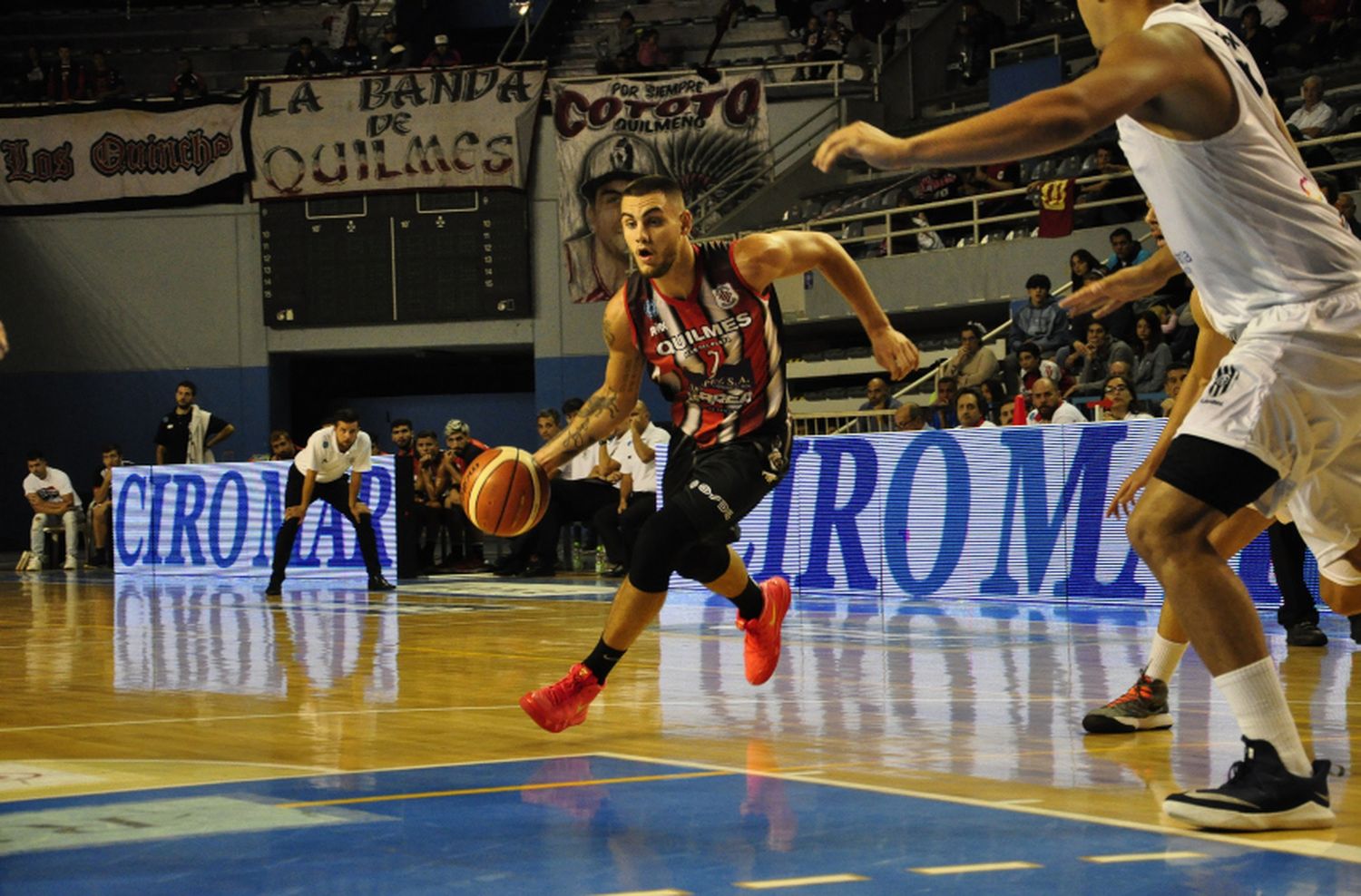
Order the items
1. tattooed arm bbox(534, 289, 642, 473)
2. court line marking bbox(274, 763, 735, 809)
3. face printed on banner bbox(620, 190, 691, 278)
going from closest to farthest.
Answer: court line marking bbox(274, 763, 735, 809) → face printed on banner bbox(620, 190, 691, 278) → tattooed arm bbox(534, 289, 642, 473)

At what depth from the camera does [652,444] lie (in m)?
16.7

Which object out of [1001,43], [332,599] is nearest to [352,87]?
[1001,43]

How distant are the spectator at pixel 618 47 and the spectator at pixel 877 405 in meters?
7.35

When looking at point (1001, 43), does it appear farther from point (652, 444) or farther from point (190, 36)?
point (190, 36)

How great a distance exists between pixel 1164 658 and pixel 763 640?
1619mm

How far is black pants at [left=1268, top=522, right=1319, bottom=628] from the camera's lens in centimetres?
923

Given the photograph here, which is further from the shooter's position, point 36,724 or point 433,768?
point 36,724

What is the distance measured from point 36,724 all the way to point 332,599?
8046 mm

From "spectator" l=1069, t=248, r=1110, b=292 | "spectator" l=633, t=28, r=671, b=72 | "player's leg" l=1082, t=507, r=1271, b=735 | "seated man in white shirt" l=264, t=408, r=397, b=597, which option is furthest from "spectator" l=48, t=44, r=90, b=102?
"player's leg" l=1082, t=507, r=1271, b=735

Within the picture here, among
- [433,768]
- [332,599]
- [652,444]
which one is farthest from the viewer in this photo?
[652,444]

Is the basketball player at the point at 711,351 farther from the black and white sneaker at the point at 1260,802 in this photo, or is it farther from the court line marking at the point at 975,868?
the court line marking at the point at 975,868

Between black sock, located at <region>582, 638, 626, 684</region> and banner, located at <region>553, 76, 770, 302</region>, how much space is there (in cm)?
1937

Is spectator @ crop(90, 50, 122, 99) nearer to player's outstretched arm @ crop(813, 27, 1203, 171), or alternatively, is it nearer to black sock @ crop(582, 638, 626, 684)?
black sock @ crop(582, 638, 626, 684)

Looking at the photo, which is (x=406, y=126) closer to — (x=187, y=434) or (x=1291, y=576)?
(x=187, y=434)
